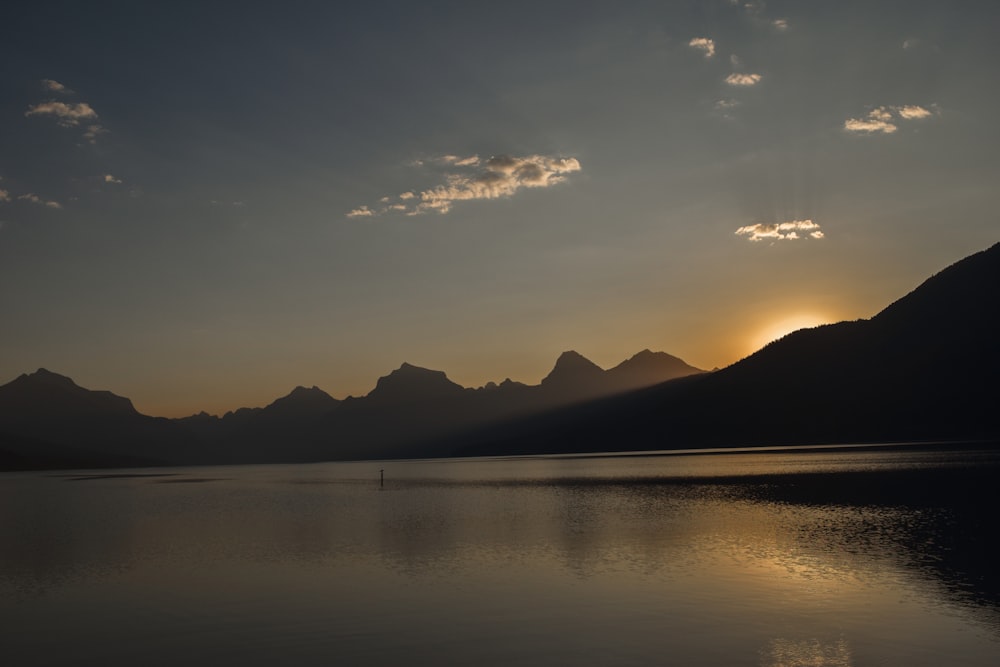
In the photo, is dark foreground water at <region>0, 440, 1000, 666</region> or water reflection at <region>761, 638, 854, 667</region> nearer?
water reflection at <region>761, 638, 854, 667</region>

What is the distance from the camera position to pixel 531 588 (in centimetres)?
4072

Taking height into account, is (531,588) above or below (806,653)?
below

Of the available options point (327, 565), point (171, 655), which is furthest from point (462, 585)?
point (171, 655)

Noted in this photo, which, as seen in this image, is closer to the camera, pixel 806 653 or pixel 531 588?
pixel 806 653

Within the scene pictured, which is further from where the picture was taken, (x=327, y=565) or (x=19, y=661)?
(x=327, y=565)

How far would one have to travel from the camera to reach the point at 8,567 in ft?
179

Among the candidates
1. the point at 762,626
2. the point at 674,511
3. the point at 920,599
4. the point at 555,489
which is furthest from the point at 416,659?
the point at 555,489

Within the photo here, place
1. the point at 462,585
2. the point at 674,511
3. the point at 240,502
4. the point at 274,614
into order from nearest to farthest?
the point at 274,614
the point at 462,585
the point at 674,511
the point at 240,502

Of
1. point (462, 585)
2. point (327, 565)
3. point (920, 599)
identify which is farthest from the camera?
point (327, 565)

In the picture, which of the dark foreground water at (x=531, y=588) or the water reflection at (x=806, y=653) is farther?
the dark foreground water at (x=531, y=588)

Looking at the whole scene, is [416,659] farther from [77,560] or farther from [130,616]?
[77,560]

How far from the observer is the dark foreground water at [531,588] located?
28859mm

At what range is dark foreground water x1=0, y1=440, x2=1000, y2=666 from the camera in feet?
94.7

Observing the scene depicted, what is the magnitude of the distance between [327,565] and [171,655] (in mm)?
21932
